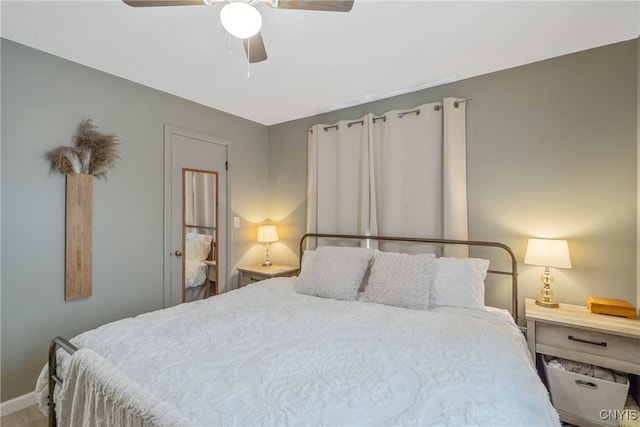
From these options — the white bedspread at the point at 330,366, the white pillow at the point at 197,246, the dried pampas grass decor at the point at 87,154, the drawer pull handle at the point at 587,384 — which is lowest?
the drawer pull handle at the point at 587,384

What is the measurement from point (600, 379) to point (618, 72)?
2.04 metres

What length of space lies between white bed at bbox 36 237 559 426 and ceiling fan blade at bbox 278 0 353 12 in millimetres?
1625

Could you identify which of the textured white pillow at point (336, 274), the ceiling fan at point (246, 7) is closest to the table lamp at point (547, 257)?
the textured white pillow at point (336, 274)

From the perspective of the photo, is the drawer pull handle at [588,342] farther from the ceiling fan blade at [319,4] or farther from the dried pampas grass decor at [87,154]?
the dried pampas grass decor at [87,154]

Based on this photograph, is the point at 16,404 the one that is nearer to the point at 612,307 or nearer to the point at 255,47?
the point at 255,47

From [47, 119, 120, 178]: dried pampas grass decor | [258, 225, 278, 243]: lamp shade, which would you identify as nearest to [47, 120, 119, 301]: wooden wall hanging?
[47, 119, 120, 178]: dried pampas grass decor

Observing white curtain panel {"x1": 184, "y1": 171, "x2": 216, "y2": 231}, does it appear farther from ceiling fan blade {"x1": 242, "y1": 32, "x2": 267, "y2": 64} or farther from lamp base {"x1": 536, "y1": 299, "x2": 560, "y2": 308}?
lamp base {"x1": 536, "y1": 299, "x2": 560, "y2": 308}

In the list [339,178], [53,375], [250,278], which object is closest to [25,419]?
[53,375]

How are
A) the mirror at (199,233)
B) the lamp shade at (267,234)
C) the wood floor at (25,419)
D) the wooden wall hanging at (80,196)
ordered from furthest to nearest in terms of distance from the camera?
the lamp shade at (267,234) → the mirror at (199,233) → the wooden wall hanging at (80,196) → the wood floor at (25,419)

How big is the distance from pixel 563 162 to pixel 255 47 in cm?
233

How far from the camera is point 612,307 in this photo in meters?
1.86

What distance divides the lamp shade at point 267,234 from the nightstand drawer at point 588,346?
8.51 ft

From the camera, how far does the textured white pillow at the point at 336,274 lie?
2.31 meters

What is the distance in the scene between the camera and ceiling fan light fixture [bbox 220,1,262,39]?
4.27 feet
